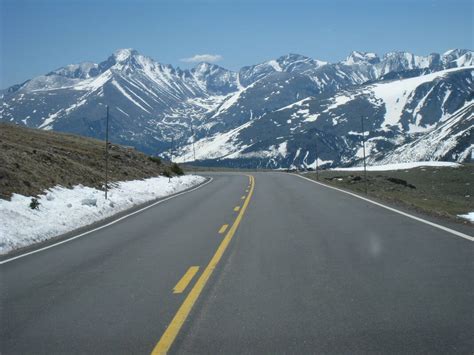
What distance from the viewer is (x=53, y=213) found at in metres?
17.9

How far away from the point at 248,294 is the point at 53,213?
40.1 ft

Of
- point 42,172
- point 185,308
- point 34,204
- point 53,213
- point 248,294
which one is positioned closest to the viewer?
point 185,308

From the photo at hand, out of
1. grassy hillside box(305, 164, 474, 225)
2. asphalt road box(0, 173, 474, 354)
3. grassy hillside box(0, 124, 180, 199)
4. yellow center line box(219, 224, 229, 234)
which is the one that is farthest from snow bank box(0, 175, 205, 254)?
grassy hillside box(305, 164, 474, 225)

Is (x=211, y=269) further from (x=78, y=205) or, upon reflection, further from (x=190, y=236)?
(x=78, y=205)

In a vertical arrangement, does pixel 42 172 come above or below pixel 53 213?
above

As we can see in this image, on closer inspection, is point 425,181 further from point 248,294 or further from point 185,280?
point 248,294

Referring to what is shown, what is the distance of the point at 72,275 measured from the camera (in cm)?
928

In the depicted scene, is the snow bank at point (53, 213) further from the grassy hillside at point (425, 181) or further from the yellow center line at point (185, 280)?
the grassy hillside at point (425, 181)

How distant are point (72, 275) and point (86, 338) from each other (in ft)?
11.8

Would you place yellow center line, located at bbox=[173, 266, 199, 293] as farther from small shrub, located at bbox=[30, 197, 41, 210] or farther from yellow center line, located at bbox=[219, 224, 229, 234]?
Answer: small shrub, located at bbox=[30, 197, 41, 210]

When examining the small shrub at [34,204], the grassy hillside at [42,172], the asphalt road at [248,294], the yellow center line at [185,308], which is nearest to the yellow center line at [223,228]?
the asphalt road at [248,294]

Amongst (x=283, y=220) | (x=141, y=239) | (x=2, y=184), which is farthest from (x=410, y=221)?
(x=2, y=184)

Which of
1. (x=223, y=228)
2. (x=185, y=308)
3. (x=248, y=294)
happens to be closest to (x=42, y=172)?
(x=223, y=228)

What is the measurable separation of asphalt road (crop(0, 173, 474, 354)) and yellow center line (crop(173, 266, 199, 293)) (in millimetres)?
32
